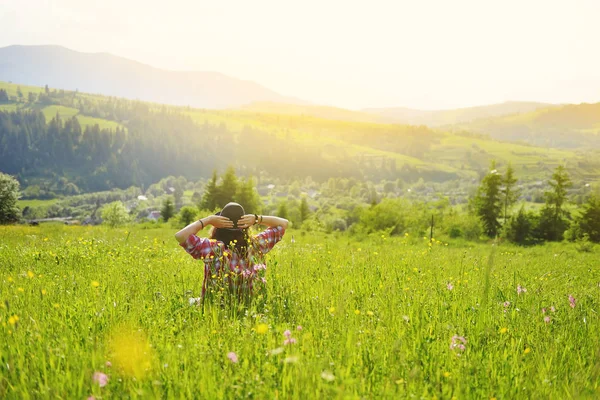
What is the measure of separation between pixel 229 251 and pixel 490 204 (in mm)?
39822

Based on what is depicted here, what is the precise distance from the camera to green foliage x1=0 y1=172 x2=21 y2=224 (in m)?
45.7

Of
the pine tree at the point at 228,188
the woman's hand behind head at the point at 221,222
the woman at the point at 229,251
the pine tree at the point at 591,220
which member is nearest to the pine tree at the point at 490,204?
the pine tree at the point at 591,220

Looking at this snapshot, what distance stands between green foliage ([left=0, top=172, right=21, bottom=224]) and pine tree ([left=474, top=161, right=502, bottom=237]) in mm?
50258

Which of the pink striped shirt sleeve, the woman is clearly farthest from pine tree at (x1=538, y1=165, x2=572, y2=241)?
the pink striped shirt sleeve

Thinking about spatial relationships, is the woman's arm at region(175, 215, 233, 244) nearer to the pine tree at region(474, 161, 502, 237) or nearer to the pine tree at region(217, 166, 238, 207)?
the pine tree at region(474, 161, 502, 237)

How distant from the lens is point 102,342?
3203mm

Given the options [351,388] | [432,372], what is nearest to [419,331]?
[432,372]

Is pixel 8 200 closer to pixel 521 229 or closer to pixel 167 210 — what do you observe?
pixel 167 210

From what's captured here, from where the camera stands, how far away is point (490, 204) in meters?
39.7

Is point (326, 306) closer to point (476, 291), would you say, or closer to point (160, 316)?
point (160, 316)

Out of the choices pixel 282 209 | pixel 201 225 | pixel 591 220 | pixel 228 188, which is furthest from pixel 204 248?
pixel 282 209

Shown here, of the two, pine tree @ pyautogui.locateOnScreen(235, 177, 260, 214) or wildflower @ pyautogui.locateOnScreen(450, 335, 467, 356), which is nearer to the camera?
wildflower @ pyautogui.locateOnScreen(450, 335, 467, 356)

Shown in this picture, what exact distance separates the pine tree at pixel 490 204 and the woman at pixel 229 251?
38897mm

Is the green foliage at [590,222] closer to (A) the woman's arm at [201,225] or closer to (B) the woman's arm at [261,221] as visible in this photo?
(B) the woman's arm at [261,221]
